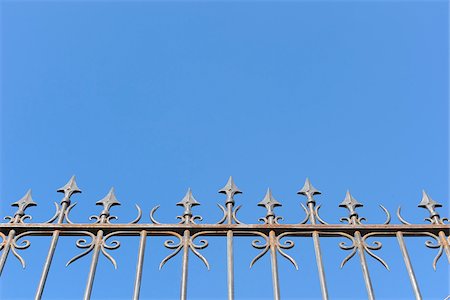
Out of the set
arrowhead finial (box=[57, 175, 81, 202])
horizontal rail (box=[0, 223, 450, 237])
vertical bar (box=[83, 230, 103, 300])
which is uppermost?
arrowhead finial (box=[57, 175, 81, 202])

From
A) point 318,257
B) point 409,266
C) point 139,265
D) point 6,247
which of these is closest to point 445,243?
point 409,266

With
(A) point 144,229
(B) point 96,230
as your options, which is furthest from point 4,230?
(A) point 144,229

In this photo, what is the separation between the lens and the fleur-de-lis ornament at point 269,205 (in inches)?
171

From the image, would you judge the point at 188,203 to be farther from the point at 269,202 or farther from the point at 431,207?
the point at 431,207

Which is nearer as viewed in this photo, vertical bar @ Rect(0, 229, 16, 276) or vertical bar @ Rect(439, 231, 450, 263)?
vertical bar @ Rect(0, 229, 16, 276)

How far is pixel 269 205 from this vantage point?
4465 millimetres

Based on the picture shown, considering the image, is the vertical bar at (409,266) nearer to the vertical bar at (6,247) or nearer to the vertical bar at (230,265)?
the vertical bar at (230,265)

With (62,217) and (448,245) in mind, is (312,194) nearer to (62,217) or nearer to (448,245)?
(448,245)

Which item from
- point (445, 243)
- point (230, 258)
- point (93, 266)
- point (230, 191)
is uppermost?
point (230, 191)

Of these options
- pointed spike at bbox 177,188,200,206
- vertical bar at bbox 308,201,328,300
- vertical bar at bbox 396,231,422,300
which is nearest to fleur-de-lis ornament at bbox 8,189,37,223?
pointed spike at bbox 177,188,200,206

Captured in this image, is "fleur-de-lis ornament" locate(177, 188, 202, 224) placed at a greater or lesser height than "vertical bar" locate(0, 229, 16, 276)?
greater

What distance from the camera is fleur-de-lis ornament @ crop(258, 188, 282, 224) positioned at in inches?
171

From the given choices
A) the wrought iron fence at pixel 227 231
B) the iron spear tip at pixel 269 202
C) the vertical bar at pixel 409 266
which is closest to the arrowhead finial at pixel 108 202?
the wrought iron fence at pixel 227 231

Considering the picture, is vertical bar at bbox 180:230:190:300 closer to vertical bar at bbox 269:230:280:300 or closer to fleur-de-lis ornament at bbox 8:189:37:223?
vertical bar at bbox 269:230:280:300
